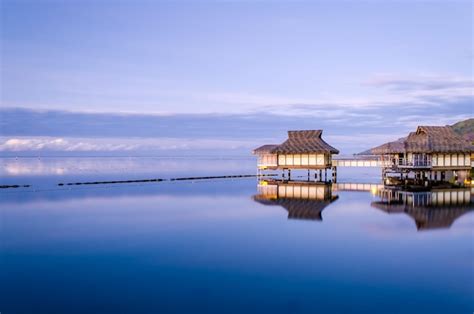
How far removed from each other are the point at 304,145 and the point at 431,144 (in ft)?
36.1

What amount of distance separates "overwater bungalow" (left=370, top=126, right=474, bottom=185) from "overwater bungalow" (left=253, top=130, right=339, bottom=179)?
4565 millimetres

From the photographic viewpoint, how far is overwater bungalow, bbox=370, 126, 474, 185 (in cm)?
3744

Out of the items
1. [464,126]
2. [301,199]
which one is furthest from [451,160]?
A: [464,126]

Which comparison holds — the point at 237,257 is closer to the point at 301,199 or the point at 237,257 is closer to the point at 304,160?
the point at 301,199

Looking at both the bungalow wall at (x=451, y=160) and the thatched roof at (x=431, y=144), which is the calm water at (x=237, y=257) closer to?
the thatched roof at (x=431, y=144)

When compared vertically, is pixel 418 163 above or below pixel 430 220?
above

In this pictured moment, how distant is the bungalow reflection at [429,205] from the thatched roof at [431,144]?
3.71 metres

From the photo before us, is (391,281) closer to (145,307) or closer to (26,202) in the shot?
(145,307)

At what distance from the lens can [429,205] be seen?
86.6ft

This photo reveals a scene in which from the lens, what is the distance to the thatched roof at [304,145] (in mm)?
42219

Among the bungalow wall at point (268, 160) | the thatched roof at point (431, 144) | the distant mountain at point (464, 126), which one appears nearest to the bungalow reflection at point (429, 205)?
the thatched roof at point (431, 144)

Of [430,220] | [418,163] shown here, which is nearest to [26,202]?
[430,220]

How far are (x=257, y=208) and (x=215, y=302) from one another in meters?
16.4

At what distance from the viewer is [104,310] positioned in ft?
34.4
